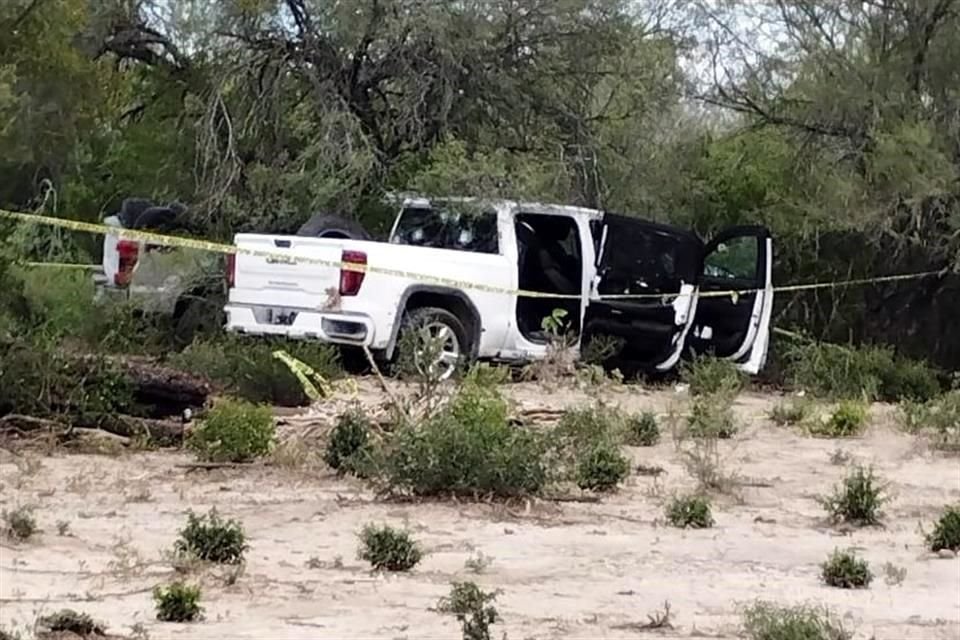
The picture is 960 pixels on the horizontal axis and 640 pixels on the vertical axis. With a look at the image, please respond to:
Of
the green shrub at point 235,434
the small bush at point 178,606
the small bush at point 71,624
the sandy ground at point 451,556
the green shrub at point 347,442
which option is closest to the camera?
the small bush at point 71,624

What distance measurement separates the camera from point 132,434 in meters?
11.6

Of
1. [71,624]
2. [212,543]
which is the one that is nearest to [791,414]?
[212,543]

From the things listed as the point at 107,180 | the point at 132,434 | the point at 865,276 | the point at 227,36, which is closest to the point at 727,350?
the point at 865,276

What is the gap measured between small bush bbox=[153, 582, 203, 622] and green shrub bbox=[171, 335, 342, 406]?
6.13 meters

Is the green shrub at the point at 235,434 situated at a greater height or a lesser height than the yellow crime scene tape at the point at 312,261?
lesser

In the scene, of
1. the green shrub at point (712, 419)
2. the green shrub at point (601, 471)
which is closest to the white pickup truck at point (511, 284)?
the green shrub at point (712, 419)

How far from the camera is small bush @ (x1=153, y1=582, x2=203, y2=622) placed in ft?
22.1

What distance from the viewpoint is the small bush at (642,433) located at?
12664mm

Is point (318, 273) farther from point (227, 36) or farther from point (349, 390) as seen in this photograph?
point (227, 36)

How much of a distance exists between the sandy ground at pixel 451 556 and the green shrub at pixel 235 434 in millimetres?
176

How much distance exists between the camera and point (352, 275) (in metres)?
14.5

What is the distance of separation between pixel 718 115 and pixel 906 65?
8.47 ft

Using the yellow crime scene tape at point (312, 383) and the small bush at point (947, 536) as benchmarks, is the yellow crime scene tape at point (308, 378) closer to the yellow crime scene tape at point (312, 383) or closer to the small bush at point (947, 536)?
the yellow crime scene tape at point (312, 383)

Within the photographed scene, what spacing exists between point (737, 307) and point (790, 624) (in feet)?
35.9
